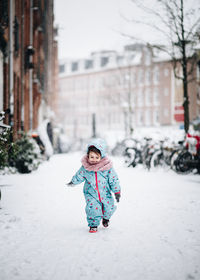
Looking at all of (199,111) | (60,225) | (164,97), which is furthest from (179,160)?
(164,97)

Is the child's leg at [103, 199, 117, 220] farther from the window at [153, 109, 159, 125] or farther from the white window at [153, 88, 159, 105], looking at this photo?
the white window at [153, 88, 159, 105]

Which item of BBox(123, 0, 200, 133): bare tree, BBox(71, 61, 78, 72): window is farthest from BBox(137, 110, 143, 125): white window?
BBox(123, 0, 200, 133): bare tree

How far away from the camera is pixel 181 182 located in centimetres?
891

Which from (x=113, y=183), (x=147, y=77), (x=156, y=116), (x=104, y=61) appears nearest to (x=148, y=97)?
(x=147, y=77)

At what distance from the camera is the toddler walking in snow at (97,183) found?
13.8 ft

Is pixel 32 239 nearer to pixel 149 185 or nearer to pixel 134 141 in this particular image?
pixel 149 185

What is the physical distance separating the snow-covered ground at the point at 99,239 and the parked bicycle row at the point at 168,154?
3538 mm

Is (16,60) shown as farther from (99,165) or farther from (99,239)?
(99,239)

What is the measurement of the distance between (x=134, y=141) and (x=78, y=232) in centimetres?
1019

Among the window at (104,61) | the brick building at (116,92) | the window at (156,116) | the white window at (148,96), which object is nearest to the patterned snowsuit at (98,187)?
the brick building at (116,92)

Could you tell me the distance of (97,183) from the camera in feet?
13.9

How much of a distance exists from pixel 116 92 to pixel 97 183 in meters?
45.7

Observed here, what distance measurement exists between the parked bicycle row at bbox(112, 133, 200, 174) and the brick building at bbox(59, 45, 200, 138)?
29411 millimetres

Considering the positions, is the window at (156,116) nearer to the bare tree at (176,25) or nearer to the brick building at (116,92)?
the brick building at (116,92)
